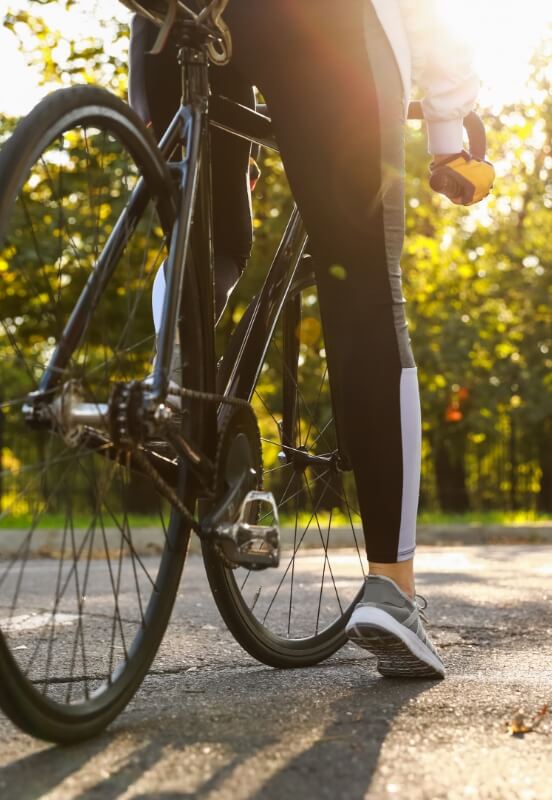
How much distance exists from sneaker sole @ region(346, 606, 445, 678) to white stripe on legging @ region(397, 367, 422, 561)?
0.15 meters

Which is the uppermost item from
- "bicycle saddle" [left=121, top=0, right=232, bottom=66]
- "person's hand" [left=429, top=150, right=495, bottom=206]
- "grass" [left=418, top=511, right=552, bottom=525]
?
"bicycle saddle" [left=121, top=0, right=232, bottom=66]

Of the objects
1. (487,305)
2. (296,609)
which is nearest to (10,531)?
(296,609)

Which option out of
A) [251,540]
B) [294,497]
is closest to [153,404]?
[251,540]

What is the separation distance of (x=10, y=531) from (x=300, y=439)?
586 centimetres

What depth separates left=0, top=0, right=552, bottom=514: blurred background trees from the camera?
1562 centimetres

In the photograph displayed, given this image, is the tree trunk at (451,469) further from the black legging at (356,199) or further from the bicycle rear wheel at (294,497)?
the black legging at (356,199)

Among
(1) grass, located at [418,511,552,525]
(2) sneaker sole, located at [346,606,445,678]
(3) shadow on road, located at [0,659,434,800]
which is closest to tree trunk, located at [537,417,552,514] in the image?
(1) grass, located at [418,511,552,525]

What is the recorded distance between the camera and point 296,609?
3.26m

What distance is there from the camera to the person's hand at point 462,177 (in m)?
2.67

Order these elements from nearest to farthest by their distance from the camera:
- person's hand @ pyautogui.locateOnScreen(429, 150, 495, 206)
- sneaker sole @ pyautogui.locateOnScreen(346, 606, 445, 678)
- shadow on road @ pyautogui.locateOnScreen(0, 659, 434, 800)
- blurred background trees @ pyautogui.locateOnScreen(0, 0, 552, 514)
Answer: shadow on road @ pyautogui.locateOnScreen(0, 659, 434, 800) < sneaker sole @ pyautogui.locateOnScreen(346, 606, 445, 678) < person's hand @ pyautogui.locateOnScreen(429, 150, 495, 206) < blurred background trees @ pyautogui.locateOnScreen(0, 0, 552, 514)

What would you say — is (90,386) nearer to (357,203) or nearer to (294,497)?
(357,203)

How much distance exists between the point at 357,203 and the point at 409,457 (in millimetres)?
517

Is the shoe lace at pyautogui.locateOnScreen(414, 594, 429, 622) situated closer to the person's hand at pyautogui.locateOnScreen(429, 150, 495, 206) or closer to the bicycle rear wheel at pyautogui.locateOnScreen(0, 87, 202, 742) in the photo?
the bicycle rear wheel at pyautogui.locateOnScreen(0, 87, 202, 742)

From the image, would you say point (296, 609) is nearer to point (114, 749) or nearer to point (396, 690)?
point (396, 690)
